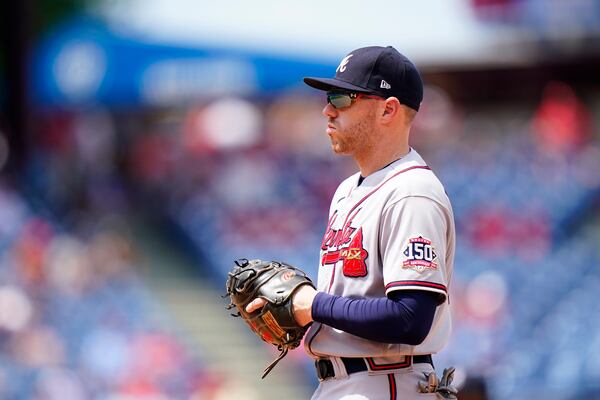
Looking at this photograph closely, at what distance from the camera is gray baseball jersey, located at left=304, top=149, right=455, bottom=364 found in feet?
8.93

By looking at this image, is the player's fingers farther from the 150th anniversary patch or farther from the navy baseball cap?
the navy baseball cap

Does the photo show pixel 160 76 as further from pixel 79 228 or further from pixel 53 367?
pixel 53 367

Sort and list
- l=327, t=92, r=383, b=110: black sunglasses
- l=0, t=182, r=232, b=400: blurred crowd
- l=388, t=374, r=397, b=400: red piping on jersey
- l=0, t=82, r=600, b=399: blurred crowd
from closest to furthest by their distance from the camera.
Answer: l=388, t=374, r=397, b=400: red piping on jersey < l=327, t=92, r=383, b=110: black sunglasses < l=0, t=82, r=600, b=399: blurred crowd < l=0, t=182, r=232, b=400: blurred crowd

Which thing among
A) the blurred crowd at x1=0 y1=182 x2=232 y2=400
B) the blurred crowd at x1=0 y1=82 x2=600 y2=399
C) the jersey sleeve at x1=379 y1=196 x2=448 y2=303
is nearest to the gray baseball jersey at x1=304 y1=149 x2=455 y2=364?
the jersey sleeve at x1=379 y1=196 x2=448 y2=303

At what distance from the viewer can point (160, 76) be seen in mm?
13062

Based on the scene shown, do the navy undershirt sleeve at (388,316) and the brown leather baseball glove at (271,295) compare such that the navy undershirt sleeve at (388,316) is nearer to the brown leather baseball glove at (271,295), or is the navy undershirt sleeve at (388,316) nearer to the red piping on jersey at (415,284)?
the red piping on jersey at (415,284)

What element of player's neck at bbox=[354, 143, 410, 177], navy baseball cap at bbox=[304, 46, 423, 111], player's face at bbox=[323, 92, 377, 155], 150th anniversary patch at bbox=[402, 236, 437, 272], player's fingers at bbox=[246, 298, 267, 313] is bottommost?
player's fingers at bbox=[246, 298, 267, 313]

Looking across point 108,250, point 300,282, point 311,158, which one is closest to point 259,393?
point 108,250

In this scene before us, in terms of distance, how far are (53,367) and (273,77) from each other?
16.1 feet

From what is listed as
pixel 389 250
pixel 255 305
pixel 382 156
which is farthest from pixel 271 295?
pixel 382 156

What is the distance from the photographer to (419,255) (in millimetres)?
2711

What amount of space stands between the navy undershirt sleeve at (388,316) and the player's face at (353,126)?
0.48m

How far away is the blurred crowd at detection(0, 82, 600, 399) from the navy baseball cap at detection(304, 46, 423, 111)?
4.84 metres

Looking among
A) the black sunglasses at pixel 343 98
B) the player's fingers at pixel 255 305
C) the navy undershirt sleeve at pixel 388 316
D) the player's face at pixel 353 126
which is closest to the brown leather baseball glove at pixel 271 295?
the player's fingers at pixel 255 305
